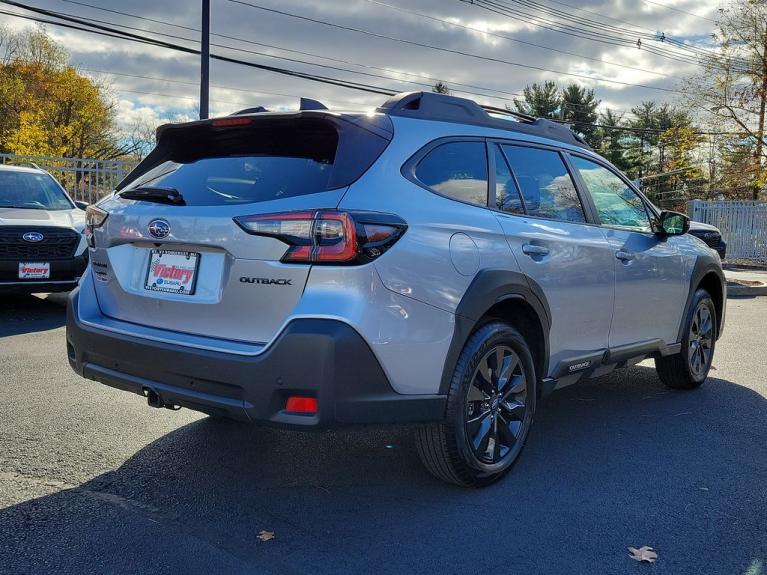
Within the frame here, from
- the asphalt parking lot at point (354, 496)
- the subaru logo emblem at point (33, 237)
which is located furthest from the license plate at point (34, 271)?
the asphalt parking lot at point (354, 496)

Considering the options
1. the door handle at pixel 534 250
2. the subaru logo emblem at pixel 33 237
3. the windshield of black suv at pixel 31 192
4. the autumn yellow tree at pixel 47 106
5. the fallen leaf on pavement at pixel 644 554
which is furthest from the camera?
the autumn yellow tree at pixel 47 106

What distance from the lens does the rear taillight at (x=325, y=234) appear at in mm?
2803

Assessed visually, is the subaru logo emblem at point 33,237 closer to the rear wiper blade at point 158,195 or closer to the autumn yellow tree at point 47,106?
the rear wiper blade at point 158,195

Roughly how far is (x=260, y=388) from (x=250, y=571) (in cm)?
68

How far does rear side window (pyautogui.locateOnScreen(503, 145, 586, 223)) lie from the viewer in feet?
13.0

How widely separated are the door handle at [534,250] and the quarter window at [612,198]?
0.89m

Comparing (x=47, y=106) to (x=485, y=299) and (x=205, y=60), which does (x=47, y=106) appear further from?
(x=485, y=299)

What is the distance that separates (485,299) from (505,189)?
2.58 ft

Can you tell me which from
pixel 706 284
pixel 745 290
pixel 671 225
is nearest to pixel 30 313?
pixel 671 225

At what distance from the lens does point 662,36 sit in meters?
32.7

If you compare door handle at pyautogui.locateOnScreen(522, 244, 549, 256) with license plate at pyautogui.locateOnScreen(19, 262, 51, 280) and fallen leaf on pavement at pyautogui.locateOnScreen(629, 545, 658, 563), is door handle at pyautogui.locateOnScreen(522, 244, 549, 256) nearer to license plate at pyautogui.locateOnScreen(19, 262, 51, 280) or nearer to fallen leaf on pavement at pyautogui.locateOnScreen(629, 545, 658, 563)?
fallen leaf on pavement at pyautogui.locateOnScreen(629, 545, 658, 563)

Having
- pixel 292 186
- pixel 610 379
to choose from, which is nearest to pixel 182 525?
pixel 292 186

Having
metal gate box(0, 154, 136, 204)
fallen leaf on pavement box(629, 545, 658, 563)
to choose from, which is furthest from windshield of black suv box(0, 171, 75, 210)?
fallen leaf on pavement box(629, 545, 658, 563)

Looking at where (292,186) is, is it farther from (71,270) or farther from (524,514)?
(71,270)
